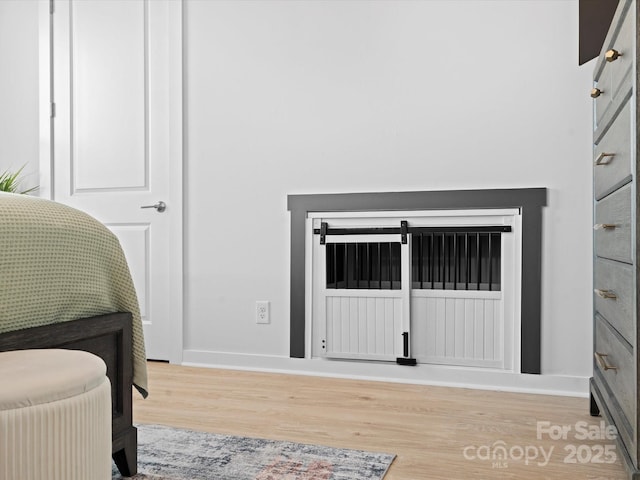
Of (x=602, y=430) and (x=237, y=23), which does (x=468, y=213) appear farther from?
(x=237, y=23)

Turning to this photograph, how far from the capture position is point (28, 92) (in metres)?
3.66

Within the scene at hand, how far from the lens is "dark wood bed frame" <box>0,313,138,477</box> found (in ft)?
5.02

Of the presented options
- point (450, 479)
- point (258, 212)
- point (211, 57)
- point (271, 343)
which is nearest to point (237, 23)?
point (211, 57)

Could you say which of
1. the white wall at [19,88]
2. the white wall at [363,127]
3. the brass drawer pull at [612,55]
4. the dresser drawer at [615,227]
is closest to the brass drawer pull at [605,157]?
the dresser drawer at [615,227]

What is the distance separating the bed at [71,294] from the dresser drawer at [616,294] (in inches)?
49.8

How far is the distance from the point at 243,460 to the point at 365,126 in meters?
1.66

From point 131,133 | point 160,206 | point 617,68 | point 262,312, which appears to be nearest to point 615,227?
point 617,68

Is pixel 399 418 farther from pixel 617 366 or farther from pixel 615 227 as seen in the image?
pixel 615 227

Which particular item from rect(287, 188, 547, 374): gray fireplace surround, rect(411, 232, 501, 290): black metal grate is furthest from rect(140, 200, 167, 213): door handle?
rect(411, 232, 501, 290): black metal grate

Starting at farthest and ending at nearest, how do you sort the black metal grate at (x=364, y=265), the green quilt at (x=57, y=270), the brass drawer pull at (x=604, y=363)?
the black metal grate at (x=364, y=265)
the brass drawer pull at (x=604, y=363)
the green quilt at (x=57, y=270)

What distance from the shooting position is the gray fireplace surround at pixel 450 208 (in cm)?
260

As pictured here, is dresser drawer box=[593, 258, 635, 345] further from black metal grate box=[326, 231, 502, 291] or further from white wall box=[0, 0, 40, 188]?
white wall box=[0, 0, 40, 188]

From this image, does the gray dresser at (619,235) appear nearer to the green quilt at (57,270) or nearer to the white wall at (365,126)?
the white wall at (365,126)

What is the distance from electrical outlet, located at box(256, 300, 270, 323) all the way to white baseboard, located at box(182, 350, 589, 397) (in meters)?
0.17
